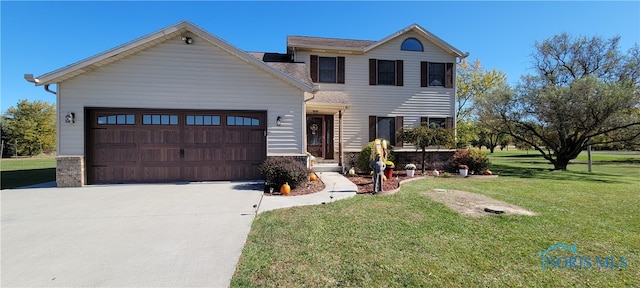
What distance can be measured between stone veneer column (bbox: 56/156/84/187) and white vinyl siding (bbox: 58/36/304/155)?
0.23 m

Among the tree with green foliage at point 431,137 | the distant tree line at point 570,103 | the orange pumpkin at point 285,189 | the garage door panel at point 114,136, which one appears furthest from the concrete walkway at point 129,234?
the distant tree line at point 570,103

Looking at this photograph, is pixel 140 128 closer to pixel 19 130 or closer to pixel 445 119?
pixel 445 119

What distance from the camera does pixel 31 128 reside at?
2839 cm

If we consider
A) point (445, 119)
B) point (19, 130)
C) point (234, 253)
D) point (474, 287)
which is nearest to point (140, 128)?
point (234, 253)

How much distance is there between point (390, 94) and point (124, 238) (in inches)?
485

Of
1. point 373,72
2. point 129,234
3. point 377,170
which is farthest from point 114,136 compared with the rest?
point 373,72

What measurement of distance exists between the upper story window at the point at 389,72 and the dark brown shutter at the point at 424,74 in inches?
40.7

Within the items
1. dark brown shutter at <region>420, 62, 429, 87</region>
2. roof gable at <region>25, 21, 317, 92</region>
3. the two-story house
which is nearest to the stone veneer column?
the two-story house

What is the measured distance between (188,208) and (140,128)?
4602mm

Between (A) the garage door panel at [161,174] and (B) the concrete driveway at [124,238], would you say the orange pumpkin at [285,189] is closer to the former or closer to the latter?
(B) the concrete driveway at [124,238]

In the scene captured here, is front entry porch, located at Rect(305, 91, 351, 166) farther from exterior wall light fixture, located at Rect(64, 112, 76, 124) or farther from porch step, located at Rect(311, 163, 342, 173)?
exterior wall light fixture, located at Rect(64, 112, 76, 124)

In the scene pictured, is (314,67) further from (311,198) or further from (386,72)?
(311,198)

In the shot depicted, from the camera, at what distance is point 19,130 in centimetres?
2798

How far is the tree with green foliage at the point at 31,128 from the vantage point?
1107 inches
